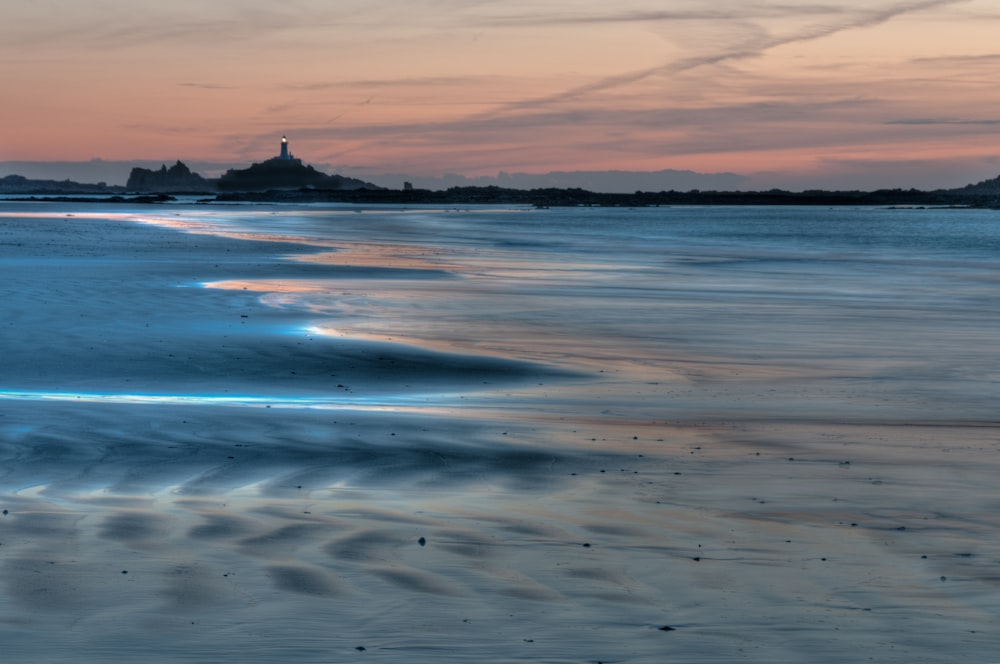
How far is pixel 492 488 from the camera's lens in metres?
7.20

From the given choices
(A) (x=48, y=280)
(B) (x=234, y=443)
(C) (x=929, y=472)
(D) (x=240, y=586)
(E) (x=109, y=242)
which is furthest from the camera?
(E) (x=109, y=242)

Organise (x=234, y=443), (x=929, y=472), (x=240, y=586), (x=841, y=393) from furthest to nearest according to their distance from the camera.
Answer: (x=841, y=393)
(x=234, y=443)
(x=929, y=472)
(x=240, y=586)

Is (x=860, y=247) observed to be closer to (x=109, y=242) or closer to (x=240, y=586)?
(x=109, y=242)

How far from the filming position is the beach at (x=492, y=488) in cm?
469

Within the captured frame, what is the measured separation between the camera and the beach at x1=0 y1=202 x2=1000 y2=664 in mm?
4688

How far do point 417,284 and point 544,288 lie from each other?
8.37 feet

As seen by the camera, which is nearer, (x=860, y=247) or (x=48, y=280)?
(x=48, y=280)

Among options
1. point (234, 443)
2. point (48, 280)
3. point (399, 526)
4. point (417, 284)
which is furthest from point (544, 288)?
point (399, 526)

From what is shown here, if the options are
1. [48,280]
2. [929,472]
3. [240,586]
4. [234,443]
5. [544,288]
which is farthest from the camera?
[544,288]

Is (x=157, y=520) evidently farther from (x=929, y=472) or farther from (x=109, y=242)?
(x=109, y=242)

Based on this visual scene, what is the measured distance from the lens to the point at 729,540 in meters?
6.02

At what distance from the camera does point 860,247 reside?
5503 cm

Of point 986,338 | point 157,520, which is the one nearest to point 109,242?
point 986,338

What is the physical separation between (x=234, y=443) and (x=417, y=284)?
16.3m
